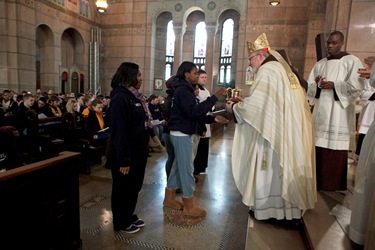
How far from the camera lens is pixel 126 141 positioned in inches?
98.9

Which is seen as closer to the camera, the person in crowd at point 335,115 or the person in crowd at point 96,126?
the person in crowd at point 335,115

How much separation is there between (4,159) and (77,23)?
15.0 metres

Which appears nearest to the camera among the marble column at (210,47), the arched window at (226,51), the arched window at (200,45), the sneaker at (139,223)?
A: the sneaker at (139,223)

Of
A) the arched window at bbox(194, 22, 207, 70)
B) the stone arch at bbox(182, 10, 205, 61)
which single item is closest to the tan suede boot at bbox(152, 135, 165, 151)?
the stone arch at bbox(182, 10, 205, 61)

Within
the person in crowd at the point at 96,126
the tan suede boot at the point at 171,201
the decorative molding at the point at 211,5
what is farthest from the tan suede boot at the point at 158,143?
the decorative molding at the point at 211,5

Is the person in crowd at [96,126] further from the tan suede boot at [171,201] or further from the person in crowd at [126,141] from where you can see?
the person in crowd at [126,141]

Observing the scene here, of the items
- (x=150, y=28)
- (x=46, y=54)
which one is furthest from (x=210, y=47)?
(x=46, y=54)

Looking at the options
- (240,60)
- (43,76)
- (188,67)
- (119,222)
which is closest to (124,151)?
(119,222)

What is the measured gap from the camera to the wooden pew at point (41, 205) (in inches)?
73.7

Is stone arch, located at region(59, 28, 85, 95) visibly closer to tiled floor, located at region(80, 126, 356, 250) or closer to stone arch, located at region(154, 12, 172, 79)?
stone arch, located at region(154, 12, 172, 79)

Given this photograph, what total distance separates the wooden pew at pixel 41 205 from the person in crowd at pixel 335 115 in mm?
3047

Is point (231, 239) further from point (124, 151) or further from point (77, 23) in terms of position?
point (77, 23)

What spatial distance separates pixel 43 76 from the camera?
14.1 m

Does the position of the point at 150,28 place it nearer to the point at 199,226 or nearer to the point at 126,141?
the point at 126,141
